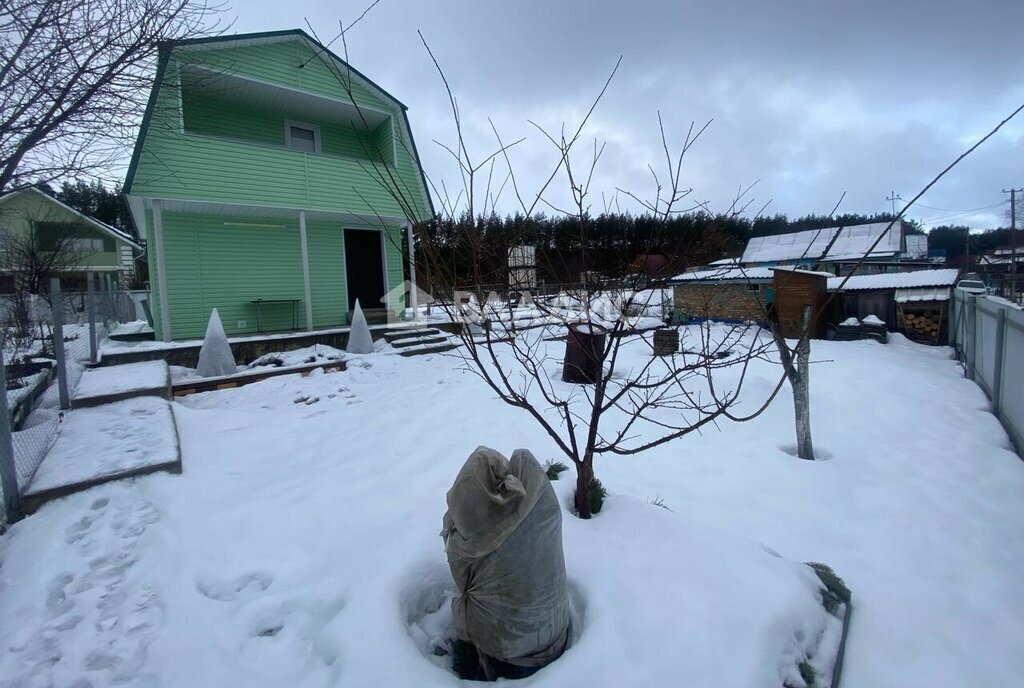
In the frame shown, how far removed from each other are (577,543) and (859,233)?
2906 cm

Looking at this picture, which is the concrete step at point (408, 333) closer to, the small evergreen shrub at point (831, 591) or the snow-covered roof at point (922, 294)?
the small evergreen shrub at point (831, 591)

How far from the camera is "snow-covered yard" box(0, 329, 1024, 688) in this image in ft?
5.62

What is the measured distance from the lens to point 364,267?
38.3ft

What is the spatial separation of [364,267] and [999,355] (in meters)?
11.6

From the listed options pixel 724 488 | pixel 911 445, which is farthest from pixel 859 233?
pixel 724 488

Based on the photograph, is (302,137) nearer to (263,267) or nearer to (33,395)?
(263,267)

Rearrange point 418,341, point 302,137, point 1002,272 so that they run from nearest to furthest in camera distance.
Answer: point 418,341 → point 302,137 → point 1002,272

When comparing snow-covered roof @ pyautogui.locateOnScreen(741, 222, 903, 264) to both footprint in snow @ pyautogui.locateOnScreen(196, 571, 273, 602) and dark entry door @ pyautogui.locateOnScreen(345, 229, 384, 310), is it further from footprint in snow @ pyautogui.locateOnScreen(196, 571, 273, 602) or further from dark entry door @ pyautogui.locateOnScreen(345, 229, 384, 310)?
footprint in snow @ pyautogui.locateOnScreen(196, 571, 273, 602)

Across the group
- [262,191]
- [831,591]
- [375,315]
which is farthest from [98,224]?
[831,591]

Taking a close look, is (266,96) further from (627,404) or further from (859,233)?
(859,233)

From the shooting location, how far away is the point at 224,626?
6.29 ft

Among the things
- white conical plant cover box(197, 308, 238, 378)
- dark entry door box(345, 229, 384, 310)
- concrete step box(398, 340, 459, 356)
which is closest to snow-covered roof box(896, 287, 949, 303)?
concrete step box(398, 340, 459, 356)

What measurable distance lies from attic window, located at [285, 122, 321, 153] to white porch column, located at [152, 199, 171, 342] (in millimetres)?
3221

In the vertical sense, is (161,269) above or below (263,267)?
below
